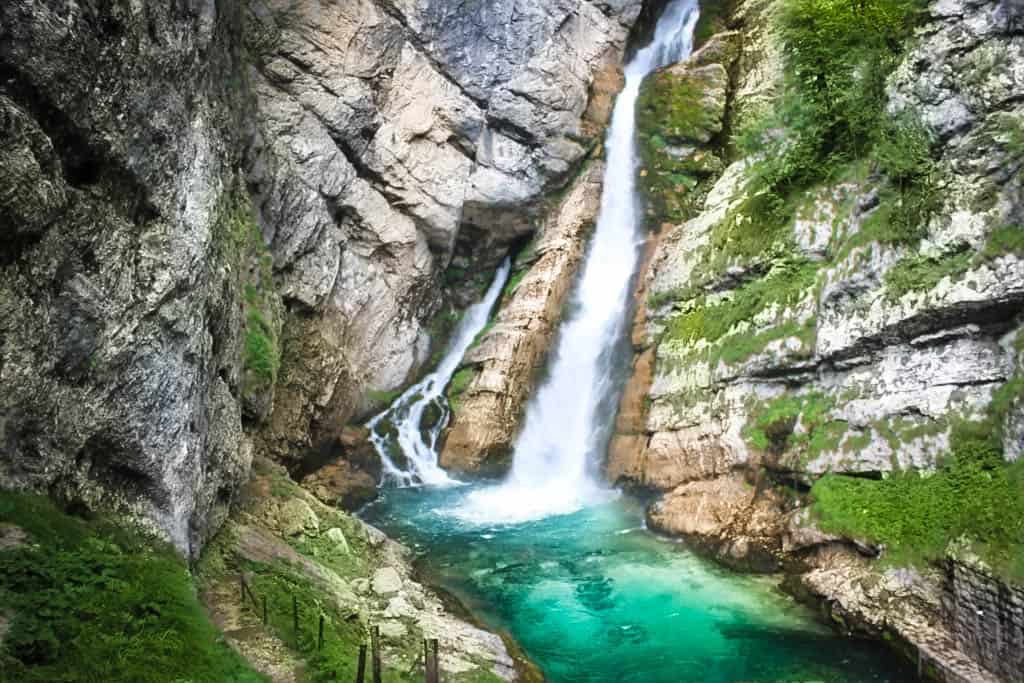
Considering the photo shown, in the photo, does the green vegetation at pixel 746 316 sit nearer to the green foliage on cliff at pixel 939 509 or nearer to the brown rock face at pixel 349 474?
the green foliage on cliff at pixel 939 509

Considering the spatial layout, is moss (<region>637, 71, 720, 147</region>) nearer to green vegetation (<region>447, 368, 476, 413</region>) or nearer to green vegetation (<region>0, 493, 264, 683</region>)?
green vegetation (<region>447, 368, 476, 413</region>)

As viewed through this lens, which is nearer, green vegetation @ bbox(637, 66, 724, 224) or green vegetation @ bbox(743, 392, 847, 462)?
green vegetation @ bbox(743, 392, 847, 462)

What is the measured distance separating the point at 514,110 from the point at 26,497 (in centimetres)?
2139

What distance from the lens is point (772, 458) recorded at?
1480 cm

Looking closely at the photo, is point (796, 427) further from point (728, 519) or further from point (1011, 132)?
point (1011, 132)

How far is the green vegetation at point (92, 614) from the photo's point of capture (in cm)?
487

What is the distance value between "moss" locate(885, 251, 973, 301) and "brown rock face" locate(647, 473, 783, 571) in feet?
16.0

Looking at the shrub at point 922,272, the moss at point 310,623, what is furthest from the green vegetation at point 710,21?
the moss at point 310,623

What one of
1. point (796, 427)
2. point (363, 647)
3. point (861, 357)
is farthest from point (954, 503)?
point (363, 647)

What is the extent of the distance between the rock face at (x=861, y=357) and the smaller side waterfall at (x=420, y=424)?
5729 mm

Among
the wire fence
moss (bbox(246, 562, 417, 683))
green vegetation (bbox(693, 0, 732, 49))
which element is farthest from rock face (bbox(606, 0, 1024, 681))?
green vegetation (bbox(693, 0, 732, 49))

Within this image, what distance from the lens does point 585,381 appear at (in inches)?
859

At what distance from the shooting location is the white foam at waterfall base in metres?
19.1

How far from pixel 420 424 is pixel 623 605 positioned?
1105 centimetres
